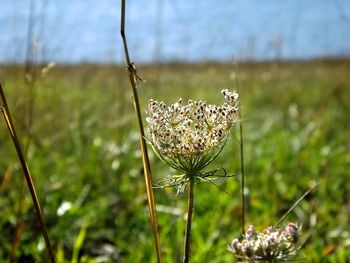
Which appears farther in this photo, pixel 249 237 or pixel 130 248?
pixel 130 248

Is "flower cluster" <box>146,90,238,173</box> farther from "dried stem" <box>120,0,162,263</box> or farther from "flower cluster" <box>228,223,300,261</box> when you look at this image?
"flower cluster" <box>228,223,300,261</box>

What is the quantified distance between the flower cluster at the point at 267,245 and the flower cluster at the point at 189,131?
18cm

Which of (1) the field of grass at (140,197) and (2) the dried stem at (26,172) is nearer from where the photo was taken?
(2) the dried stem at (26,172)

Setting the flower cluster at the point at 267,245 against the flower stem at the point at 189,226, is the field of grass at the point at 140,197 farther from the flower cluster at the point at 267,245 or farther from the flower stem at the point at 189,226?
the flower stem at the point at 189,226

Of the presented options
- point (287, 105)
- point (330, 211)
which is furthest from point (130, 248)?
point (287, 105)

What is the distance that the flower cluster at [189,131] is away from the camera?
103 centimetres

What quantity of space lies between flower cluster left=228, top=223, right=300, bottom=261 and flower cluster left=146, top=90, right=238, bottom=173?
0.18 m

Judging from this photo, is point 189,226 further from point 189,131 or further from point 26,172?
point 26,172

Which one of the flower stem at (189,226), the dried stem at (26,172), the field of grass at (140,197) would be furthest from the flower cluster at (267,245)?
the field of grass at (140,197)

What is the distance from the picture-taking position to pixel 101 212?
2.99 m

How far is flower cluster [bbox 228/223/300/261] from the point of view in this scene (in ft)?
3.43

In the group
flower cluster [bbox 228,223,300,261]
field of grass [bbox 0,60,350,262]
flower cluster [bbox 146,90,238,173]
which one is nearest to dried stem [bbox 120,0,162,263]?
flower cluster [bbox 146,90,238,173]

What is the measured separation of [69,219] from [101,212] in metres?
0.20

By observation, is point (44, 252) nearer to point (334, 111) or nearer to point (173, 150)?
point (173, 150)
